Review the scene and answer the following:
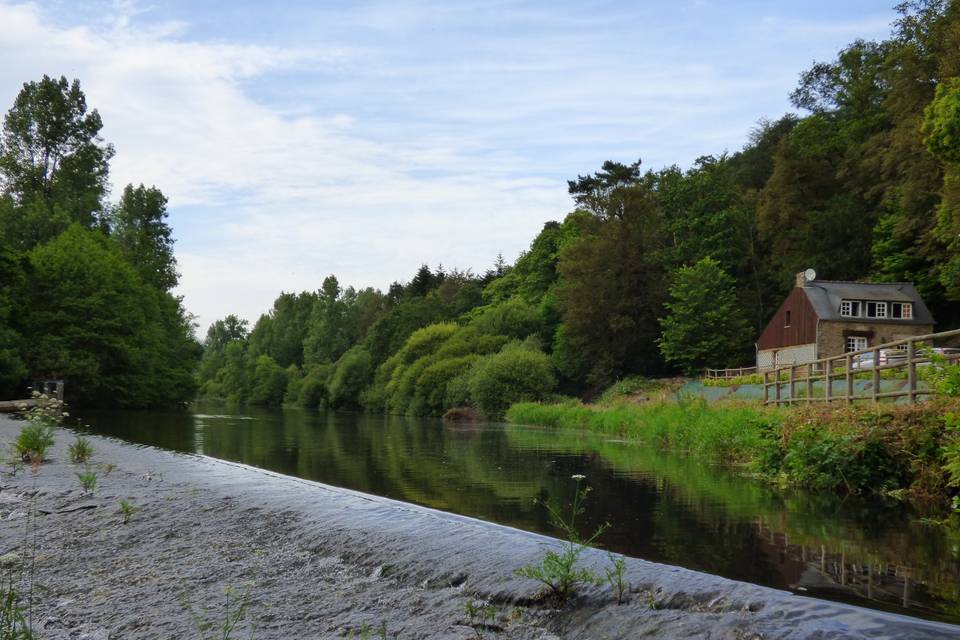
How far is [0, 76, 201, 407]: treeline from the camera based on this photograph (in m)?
50.0

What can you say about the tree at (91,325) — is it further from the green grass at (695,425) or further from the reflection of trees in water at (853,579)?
the reflection of trees in water at (853,579)

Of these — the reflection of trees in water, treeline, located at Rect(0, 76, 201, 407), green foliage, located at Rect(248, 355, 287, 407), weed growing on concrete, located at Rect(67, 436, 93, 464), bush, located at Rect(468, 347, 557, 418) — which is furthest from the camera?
green foliage, located at Rect(248, 355, 287, 407)

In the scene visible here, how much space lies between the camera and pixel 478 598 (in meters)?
6.07

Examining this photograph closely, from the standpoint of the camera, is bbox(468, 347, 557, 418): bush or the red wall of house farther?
bbox(468, 347, 557, 418): bush

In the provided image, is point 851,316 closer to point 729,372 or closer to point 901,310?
point 901,310

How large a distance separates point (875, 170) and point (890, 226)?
6.42 metres

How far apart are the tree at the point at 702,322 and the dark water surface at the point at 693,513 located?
38272 mm

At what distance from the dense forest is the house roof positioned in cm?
237

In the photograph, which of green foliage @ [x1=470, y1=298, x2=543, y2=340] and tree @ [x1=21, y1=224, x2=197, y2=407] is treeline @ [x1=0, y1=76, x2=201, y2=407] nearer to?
tree @ [x1=21, y1=224, x2=197, y2=407]

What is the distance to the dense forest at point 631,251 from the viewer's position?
5028 centimetres

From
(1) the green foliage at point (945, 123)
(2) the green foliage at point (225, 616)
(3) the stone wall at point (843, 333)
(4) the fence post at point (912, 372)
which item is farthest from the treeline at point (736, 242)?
(2) the green foliage at point (225, 616)

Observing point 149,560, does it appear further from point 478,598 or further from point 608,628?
point 608,628

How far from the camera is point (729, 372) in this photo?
57.2 metres

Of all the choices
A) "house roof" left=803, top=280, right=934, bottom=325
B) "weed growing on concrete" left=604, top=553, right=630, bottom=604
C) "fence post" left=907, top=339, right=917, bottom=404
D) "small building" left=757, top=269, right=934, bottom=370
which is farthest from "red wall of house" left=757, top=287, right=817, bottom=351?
"weed growing on concrete" left=604, top=553, right=630, bottom=604
